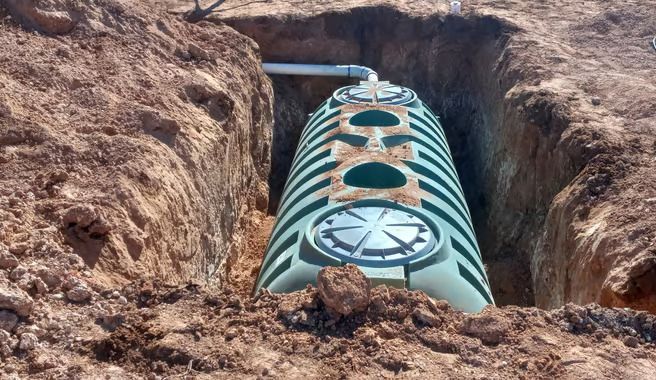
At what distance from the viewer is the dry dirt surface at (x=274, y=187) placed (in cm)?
415

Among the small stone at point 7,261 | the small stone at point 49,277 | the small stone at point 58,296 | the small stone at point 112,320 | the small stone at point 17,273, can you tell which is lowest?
the small stone at point 112,320

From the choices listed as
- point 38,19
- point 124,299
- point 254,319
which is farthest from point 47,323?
point 38,19

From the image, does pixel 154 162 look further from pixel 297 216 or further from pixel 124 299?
pixel 124 299

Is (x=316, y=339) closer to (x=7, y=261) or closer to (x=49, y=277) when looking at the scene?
(x=49, y=277)

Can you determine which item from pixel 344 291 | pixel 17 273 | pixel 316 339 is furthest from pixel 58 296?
pixel 344 291

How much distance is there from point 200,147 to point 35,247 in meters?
3.09

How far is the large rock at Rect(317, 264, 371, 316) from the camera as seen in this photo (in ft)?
14.2

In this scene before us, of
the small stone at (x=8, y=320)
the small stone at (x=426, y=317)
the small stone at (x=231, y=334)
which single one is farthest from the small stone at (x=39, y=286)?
the small stone at (x=426, y=317)

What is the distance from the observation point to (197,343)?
416 centimetres

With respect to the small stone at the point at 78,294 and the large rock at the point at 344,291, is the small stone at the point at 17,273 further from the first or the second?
the large rock at the point at 344,291

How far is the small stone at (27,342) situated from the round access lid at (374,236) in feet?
8.82

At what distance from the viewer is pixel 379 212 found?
21.1 ft

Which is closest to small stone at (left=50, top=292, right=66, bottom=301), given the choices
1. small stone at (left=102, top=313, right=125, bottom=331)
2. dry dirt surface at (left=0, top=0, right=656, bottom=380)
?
dry dirt surface at (left=0, top=0, right=656, bottom=380)

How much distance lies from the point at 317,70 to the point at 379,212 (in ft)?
22.1
